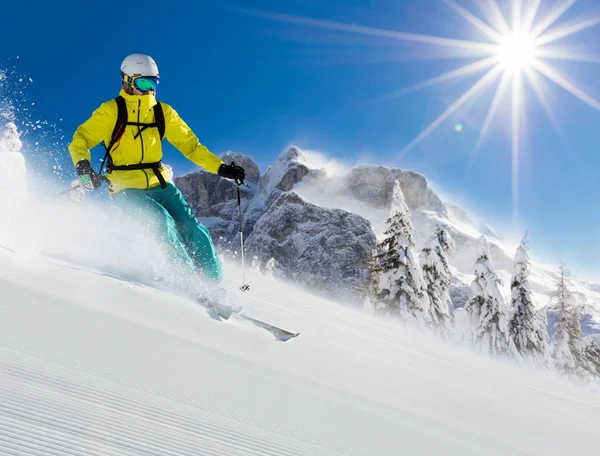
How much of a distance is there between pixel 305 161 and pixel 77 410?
16329 cm

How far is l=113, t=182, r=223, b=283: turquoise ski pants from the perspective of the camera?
5.28 meters

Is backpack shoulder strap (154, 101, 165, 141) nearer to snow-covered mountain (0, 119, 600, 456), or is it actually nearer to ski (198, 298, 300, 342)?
snow-covered mountain (0, 119, 600, 456)

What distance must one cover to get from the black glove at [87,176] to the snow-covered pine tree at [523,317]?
21.9 m

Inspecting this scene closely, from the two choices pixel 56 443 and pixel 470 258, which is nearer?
pixel 56 443

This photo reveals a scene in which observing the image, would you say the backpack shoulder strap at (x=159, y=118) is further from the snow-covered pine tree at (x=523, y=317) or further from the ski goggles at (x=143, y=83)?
the snow-covered pine tree at (x=523, y=317)

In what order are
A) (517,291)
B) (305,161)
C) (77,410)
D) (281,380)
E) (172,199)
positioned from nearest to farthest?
(77,410) → (281,380) → (172,199) → (517,291) → (305,161)

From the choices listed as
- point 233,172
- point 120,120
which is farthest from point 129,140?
Answer: point 233,172

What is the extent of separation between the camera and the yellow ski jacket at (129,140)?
17.7 ft

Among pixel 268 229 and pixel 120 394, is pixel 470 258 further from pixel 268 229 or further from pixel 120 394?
pixel 120 394

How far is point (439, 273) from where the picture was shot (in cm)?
2370

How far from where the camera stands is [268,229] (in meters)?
122

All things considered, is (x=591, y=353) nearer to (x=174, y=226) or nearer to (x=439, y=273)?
(x=439, y=273)

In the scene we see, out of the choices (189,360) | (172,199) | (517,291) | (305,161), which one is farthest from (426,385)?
(305,161)

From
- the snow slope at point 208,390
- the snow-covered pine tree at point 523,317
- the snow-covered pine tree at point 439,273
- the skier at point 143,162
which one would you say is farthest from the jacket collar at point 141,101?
the snow-covered pine tree at point 523,317
